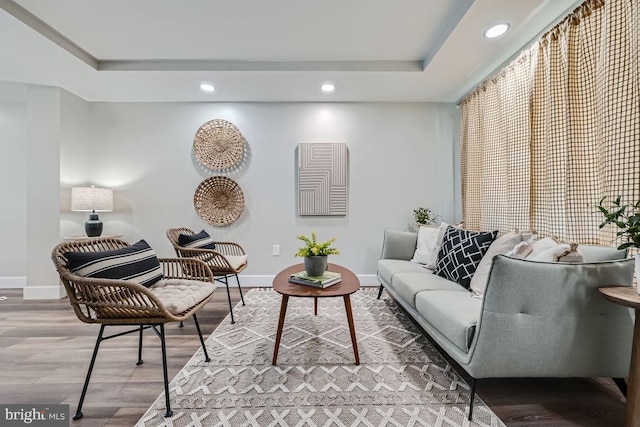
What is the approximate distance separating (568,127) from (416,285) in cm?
146

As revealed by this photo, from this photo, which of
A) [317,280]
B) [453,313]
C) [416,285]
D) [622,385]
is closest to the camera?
[622,385]

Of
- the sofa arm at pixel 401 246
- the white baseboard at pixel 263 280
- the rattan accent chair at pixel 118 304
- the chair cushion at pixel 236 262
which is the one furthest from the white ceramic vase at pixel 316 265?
the white baseboard at pixel 263 280

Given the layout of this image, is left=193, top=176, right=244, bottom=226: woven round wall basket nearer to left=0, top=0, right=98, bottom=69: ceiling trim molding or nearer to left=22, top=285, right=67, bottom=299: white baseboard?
left=0, top=0, right=98, bottom=69: ceiling trim molding

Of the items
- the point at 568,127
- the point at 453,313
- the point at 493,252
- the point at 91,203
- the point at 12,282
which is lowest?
the point at 12,282

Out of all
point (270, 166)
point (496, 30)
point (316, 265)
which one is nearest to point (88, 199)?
point (270, 166)

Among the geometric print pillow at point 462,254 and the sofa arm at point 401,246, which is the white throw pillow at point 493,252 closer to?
the geometric print pillow at point 462,254

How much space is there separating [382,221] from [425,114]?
1.48m

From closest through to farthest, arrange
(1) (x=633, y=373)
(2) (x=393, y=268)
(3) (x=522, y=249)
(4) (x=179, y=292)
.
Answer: (1) (x=633, y=373) < (4) (x=179, y=292) < (3) (x=522, y=249) < (2) (x=393, y=268)

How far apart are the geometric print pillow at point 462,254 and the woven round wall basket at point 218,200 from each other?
2.43 metres

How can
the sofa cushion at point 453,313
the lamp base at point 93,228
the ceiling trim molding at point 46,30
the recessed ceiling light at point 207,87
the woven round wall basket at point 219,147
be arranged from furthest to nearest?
1. the woven round wall basket at point 219,147
2. the lamp base at point 93,228
3. the recessed ceiling light at point 207,87
4. the ceiling trim molding at point 46,30
5. the sofa cushion at point 453,313

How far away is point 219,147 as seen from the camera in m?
3.70

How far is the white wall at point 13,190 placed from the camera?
3.63 m

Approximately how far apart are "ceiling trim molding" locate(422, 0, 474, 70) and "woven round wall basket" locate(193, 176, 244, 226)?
8.35 ft

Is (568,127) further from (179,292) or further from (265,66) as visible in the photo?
(179,292)
